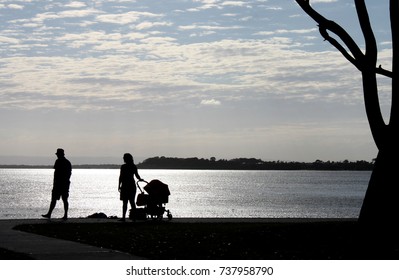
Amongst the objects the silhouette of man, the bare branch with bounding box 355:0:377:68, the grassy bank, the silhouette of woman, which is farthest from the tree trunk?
the silhouette of man

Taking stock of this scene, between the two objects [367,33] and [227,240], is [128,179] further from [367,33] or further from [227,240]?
[367,33]

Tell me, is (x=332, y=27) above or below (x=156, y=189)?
above

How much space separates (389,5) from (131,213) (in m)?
9.22

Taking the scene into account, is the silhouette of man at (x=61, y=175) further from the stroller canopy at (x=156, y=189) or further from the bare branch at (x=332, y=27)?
the bare branch at (x=332, y=27)

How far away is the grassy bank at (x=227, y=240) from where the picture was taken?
13883mm

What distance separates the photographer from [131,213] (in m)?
21.5

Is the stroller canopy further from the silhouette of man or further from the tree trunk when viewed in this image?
the tree trunk

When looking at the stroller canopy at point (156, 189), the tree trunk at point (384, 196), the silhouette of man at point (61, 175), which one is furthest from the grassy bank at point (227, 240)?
the stroller canopy at point (156, 189)

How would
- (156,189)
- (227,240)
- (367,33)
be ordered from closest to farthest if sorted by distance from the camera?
1. (367,33)
2. (227,240)
3. (156,189)

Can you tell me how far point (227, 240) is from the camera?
15711mm

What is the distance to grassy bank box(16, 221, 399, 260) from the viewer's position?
547 inches

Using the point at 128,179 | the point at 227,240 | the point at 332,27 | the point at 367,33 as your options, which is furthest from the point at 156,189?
the point at 367,33
